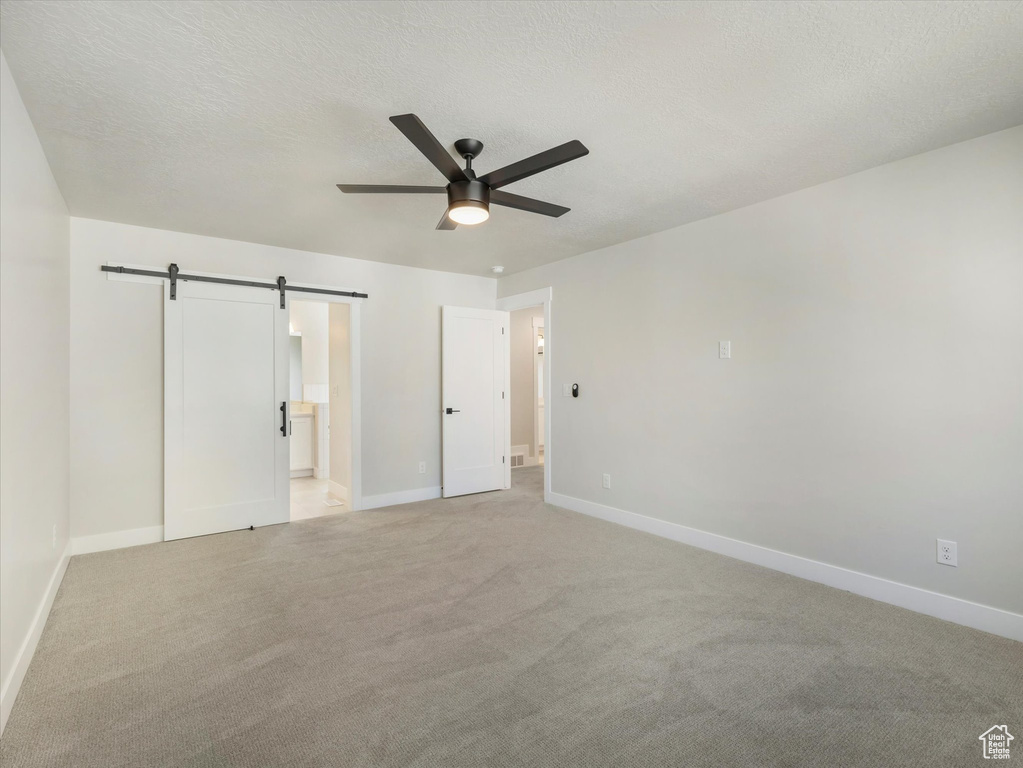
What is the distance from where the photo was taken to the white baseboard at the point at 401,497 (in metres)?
5.11

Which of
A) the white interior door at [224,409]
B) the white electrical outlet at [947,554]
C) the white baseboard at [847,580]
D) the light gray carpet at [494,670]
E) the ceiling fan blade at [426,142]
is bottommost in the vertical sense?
the light gray carpet at [494,670]

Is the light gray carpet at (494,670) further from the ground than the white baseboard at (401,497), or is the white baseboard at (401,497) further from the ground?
the white baseboard at (401,497)

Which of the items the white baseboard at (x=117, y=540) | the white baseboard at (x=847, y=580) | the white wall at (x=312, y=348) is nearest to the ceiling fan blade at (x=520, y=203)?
the white baseboard at (x=847, y=580)

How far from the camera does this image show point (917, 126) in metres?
2.50

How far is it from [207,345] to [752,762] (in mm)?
4565

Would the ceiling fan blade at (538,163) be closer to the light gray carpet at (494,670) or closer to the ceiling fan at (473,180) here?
the ceiling fan at (473,180)

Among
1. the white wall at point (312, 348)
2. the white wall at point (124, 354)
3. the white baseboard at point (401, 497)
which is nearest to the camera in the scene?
the white wall at point (124, 354)

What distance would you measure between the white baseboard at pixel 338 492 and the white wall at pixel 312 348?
159 centimetres

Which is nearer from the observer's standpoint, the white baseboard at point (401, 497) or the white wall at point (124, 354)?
the white wall at point (124, 354)

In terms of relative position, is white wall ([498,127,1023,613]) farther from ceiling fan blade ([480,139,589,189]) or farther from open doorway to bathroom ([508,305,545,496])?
open doorway to bathroom ([508,305,545,496])

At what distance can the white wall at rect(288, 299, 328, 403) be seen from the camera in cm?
Result: 697

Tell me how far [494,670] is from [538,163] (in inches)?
90.3

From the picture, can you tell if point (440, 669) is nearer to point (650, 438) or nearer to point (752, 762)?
point (752, 762)

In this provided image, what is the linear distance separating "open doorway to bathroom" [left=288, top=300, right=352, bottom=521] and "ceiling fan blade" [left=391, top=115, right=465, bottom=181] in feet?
9.82
